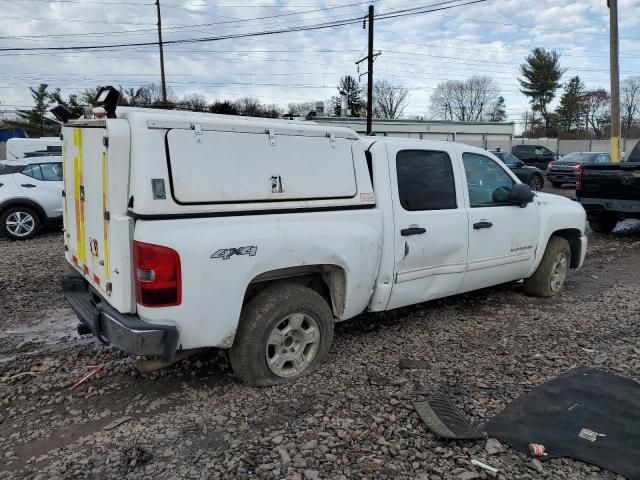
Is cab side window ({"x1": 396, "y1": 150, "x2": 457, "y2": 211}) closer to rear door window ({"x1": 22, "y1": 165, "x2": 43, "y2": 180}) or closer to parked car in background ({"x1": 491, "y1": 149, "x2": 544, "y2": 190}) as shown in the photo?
rear door window ({"x1": 22, "y1": 165, "x2": 43, "y2": 180})

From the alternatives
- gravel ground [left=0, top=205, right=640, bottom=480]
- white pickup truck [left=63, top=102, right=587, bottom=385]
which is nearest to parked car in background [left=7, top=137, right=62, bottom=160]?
gravel ground [left=0, top=205, right=640, bottom=480]

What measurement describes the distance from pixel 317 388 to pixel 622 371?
244 centimetres

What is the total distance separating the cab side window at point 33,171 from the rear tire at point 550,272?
944 centimetres

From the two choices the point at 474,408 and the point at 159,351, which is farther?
the point at 474,408

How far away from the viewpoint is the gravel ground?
2.89 m

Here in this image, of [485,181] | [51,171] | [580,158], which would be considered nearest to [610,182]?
[485,181]

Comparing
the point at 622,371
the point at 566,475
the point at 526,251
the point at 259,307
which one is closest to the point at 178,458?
the point at 259,307

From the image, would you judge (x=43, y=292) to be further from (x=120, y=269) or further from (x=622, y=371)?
(x=622, y=371)

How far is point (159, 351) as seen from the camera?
10.2 ft

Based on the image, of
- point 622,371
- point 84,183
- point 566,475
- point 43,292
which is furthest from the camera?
point 43,292

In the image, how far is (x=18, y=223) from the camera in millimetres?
10172

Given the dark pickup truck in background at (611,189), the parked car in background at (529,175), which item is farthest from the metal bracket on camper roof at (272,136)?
the parked car in background at (529,175)

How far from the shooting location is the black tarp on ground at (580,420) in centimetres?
297

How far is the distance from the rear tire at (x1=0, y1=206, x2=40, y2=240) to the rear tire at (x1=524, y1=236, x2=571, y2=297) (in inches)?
363
